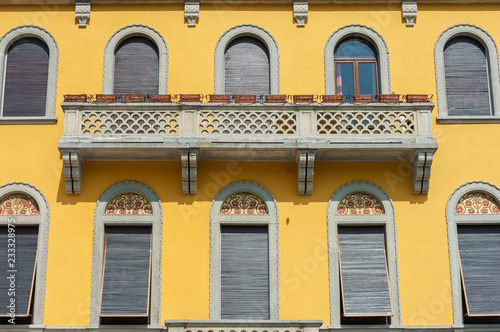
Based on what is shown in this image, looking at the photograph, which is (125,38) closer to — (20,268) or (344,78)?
(344,78)

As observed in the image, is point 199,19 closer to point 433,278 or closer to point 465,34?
point 465,34

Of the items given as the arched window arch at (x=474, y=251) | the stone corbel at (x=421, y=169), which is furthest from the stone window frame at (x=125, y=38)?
the arched window arch at (x=474, y=251)

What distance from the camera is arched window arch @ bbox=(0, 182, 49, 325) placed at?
19.3 metres

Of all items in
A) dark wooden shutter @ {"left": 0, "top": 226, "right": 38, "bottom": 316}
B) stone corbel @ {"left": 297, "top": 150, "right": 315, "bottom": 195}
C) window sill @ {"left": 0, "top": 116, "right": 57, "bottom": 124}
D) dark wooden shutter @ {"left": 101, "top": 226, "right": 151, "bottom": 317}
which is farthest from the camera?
window sill @ {"left": 0, "top": 116, "right": 57, "bottom": 124}

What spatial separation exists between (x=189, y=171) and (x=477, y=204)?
7.65 metres

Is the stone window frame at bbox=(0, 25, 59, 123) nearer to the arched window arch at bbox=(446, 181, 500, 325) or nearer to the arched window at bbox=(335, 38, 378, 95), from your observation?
the arched window at bbox=(335, 38, 378, 95)

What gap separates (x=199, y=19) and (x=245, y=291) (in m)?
7.85

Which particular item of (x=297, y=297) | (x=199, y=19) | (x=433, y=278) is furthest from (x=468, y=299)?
(x=199, y=19)

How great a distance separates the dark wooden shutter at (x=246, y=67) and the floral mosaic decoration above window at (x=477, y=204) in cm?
606

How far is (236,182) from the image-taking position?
20266 mm

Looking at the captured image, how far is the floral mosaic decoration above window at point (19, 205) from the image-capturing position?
2016 centimetres

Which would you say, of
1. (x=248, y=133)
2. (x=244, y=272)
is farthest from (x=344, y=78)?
(x=244, y=272)

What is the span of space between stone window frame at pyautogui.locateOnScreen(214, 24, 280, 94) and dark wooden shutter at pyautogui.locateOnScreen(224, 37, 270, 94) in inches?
6.6

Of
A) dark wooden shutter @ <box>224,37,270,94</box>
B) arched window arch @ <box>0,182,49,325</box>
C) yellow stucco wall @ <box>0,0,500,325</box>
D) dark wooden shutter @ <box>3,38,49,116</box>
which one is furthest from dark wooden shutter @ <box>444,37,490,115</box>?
arched window arch @ <box>0,182,49,325</box>
